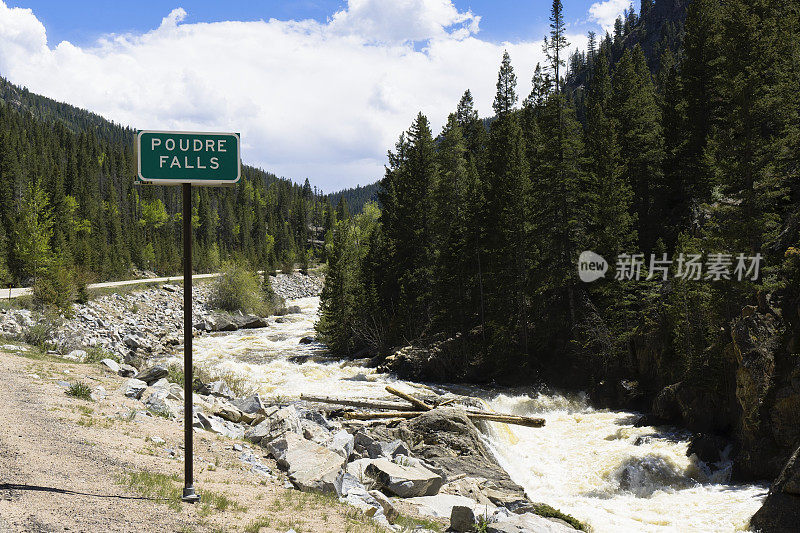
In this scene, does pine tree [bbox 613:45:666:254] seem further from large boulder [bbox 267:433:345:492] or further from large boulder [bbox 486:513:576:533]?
large boulder [bbox 267:433:345:492]

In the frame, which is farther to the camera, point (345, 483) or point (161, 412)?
point (161, 412)

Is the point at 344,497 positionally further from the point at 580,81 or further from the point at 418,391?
the point at 580,81

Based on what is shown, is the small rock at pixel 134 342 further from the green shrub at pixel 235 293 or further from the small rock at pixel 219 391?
the green shrub at pixel 235 293

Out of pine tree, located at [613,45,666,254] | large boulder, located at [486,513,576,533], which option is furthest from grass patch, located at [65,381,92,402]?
pine tree, located at [613,45,666,254]

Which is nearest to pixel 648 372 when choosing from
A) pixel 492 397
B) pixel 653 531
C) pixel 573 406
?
pixel 573 406

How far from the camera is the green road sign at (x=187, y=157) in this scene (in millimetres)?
6289

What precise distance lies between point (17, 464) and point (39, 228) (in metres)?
37.0

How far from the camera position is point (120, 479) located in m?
7.04

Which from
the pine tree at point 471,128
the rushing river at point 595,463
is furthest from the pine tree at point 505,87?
the rushing river at point 595,463

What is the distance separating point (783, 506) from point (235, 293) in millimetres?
49567

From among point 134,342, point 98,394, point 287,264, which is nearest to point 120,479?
point 98,394

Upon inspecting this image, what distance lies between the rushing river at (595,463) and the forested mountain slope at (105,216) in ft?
66.7

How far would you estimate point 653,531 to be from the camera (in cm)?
1152

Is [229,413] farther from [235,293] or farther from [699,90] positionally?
[235,293]
